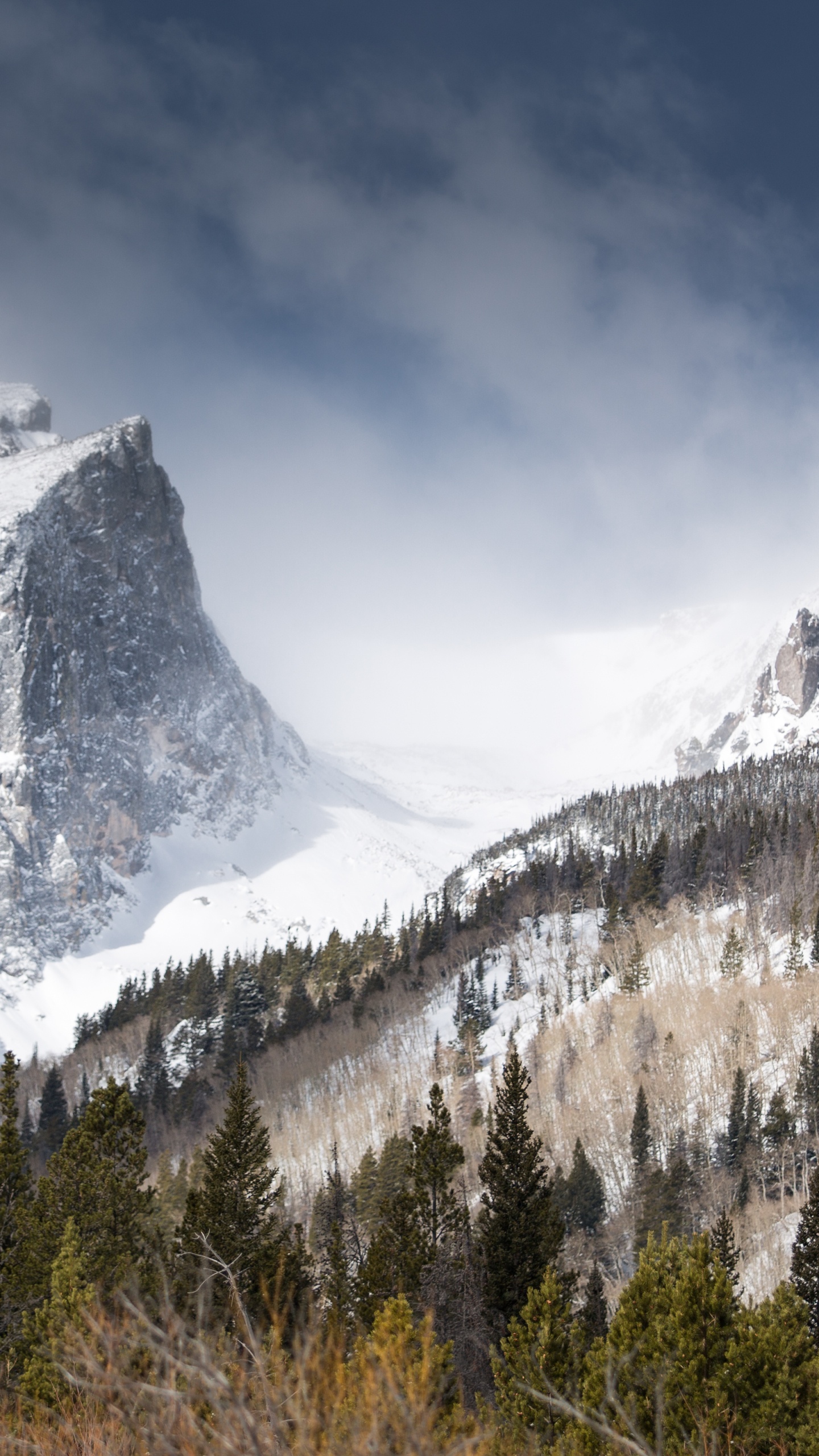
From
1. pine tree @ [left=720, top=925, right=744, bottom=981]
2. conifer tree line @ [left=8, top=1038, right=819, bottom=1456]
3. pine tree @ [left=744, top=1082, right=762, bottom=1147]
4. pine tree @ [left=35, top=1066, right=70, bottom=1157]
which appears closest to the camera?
conifer tree line @ [left=8, top=1038, right=819, bottom=1456]

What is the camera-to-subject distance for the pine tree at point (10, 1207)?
56.3 feet

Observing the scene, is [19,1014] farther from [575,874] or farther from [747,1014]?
[747,1014]

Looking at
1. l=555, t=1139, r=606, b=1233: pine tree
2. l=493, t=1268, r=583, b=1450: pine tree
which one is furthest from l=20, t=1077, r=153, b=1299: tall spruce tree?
l=555, t=1139, r=606, b=1233: pine tree

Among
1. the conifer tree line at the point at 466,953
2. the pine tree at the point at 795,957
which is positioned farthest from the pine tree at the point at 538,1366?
the conifer tree line at the point at 466,953

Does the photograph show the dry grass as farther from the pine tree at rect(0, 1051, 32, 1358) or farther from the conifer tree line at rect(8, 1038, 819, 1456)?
the pine tree at rect(0, 1051, 32, 1358)

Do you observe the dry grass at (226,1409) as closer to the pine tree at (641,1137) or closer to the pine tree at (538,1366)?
the pine tree at (538,1366)

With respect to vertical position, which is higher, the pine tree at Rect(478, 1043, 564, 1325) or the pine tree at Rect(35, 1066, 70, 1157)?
the pine tree at Rect(478, 1043, 564, 1325)

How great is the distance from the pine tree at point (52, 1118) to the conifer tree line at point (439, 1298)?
181ft

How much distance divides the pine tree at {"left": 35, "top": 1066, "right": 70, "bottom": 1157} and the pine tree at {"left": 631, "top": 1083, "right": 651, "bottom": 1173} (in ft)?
167

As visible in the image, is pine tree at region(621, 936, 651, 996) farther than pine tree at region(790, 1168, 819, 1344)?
Yes

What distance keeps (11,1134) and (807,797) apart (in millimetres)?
152716

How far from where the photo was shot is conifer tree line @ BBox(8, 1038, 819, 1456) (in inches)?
432

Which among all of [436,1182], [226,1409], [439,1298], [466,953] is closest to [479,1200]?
[436,1182]

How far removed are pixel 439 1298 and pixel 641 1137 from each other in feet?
122
